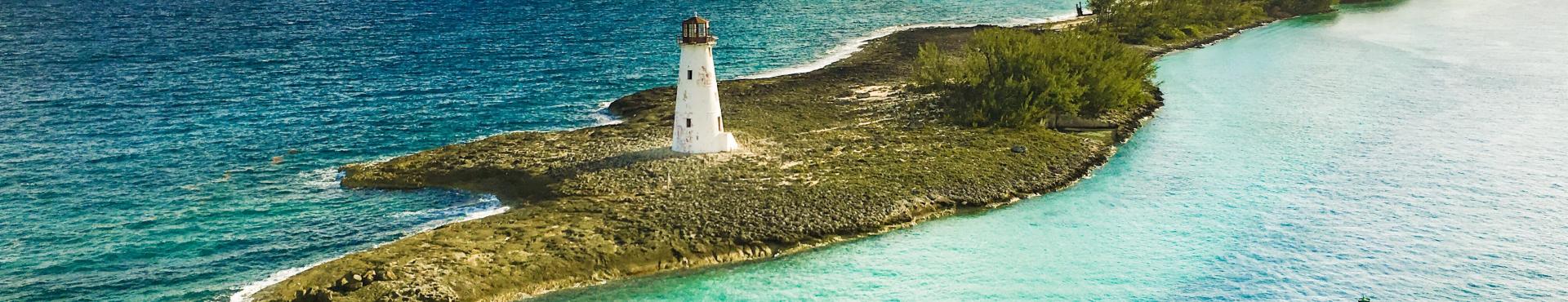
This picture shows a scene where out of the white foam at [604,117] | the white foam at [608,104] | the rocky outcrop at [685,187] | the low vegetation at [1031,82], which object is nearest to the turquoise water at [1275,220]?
the rocky outcrop at [685,187]

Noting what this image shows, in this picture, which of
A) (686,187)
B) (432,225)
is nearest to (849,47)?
(686,187)

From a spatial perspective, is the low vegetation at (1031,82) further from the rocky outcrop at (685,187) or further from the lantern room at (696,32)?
the lantern room at (696,32)

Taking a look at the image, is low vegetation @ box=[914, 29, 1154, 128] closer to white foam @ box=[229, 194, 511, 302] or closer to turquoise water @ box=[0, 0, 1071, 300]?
turquoise water @ box=[0, 0, 1071, 300]

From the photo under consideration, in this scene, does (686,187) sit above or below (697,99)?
below

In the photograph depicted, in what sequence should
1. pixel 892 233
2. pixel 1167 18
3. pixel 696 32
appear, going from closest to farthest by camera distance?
pixel 892 233
pixel 696 32
pixel 1167 18

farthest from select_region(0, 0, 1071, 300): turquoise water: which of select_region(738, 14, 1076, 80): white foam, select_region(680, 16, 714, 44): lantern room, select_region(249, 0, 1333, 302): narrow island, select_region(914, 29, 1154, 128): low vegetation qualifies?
select_region(914, 29, 1154, 128): low vegetation

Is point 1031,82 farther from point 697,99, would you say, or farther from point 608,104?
point 608,104

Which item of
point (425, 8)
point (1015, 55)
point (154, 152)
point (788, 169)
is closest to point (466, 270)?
point (788, 169)
